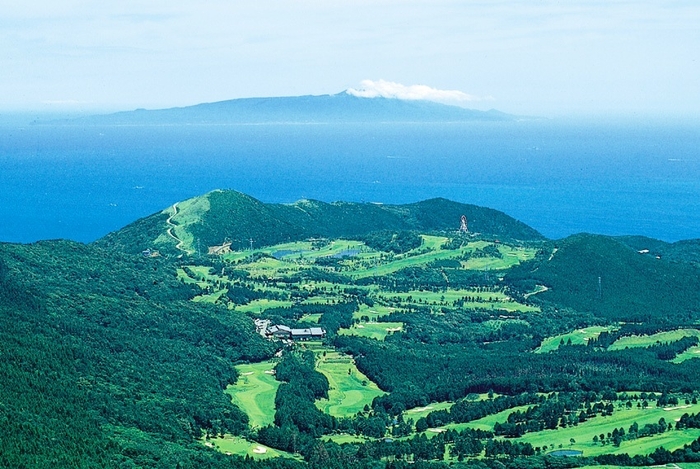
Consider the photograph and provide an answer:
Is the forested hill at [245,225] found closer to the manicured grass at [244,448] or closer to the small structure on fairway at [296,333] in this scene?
the small structure on fairway at [296,333]

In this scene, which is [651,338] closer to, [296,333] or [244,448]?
[296,333]

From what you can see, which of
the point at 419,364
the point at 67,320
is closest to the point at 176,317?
the point at 67,320

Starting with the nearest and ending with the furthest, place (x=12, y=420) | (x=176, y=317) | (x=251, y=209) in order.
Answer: (x=12, y=420)
(x=176, y=317)
(x=251, y=209)

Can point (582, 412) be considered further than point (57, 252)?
No

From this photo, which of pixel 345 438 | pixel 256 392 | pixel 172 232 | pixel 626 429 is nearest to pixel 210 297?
pixel 256 392

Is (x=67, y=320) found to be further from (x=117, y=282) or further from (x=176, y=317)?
(x=117, y=282)

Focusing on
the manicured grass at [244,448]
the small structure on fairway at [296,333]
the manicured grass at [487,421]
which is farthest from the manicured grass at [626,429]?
the small structure on fairway at [296,333]
